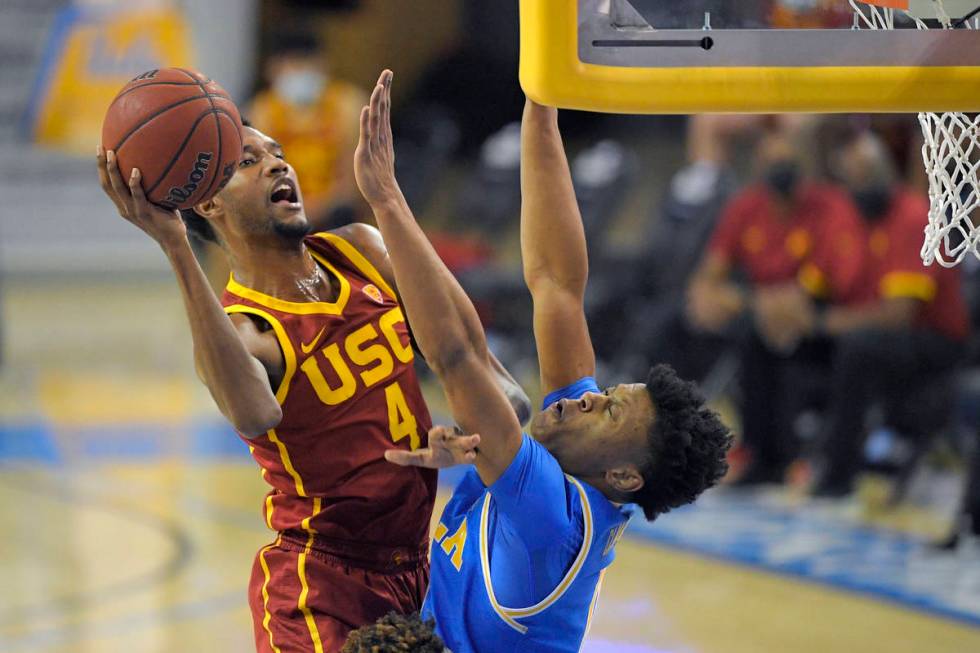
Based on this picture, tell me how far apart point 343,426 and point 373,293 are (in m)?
0.39

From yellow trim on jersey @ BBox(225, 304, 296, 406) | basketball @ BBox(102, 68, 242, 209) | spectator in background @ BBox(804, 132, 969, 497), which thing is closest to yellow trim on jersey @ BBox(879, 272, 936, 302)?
spectator in background @ BBox(804, 132, 969, 497)

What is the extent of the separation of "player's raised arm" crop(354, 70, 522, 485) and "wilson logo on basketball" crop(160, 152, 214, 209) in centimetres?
41

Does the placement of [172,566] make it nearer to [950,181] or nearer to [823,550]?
[823,550]

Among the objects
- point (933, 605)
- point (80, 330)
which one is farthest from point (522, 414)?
point (80, 330)

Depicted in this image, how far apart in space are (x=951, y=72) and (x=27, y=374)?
8.75 metres

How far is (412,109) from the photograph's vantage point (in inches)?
637

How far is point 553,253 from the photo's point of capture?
3596mm

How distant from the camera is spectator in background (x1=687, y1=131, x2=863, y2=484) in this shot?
7312 millimetres

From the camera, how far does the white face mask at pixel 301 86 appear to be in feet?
32.3

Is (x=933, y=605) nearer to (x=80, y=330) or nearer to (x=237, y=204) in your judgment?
(x=237, y=204)

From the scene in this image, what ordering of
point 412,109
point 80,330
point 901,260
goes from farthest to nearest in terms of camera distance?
point 412,109, point 80,330, point 901,260

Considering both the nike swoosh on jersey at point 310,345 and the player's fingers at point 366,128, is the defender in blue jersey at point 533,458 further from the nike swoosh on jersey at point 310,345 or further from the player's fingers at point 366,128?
the nike swoosh on jersey at point 310,345

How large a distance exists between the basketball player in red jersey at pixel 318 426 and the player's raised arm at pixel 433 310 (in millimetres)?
573

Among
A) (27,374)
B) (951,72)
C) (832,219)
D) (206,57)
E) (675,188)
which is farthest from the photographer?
(206,57)
